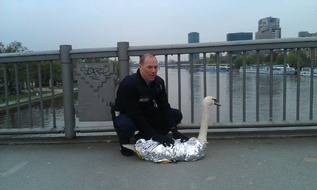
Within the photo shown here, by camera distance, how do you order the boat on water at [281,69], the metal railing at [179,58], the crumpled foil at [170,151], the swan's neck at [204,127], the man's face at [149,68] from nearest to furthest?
the crumpled foil at [170,151] < the man's face at [149,68] < the swan's neck at [204,127] < the metal railing at [179,58] < the boat on water at [281,69]

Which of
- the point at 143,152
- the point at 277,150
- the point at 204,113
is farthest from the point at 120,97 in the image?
the point at 277,150

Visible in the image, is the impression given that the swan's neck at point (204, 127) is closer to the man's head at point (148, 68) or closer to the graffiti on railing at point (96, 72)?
the man's head at point (148, 68)

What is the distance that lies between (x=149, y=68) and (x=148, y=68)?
12 mm

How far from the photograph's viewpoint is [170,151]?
3639 millimetres

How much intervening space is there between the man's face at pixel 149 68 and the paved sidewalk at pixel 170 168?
3.34 ft

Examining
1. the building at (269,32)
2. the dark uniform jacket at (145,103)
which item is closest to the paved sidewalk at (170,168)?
the dark uniform jacket at (145,103)

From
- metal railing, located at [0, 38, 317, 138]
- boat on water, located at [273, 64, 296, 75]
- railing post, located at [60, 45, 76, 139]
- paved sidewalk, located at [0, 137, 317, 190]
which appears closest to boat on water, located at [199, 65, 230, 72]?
metal railing, located at [0, 38, 317, 138]

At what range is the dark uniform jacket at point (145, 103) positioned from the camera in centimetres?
392

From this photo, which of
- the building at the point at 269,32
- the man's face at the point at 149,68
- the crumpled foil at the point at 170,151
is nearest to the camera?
the crumpled foil at the point at 170,151

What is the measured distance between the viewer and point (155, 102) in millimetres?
4230

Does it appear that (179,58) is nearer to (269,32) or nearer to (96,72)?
(96,72)

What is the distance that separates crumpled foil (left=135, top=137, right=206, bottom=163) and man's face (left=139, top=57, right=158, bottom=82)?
81 cm

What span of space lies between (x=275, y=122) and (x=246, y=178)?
5.66 ft

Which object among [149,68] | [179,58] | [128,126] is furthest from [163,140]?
[179,58]
